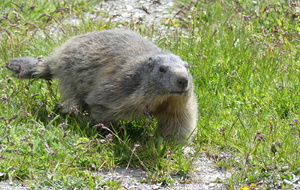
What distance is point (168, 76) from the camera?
604cm

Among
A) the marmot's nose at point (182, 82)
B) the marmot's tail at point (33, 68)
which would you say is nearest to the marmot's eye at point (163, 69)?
the marmot's nose at point (182, 82)

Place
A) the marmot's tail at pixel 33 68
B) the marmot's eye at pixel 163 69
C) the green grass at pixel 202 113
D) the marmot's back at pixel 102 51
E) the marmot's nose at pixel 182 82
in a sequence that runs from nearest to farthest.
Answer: the green grass at pixel 202 113, the marmot's nose at pixel 182 82, the marmot's eye at pixel 163 69, the marmot's back at pixel 102 51, the marmot's tail at pixel 33 68

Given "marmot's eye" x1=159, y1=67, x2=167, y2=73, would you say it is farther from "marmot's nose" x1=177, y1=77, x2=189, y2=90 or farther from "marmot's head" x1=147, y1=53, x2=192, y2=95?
"marmot's nose" x1=177, y1=77, x2=189, y2=90

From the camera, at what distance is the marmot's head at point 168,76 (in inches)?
235

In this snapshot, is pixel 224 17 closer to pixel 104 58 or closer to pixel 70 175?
pixel 104 58

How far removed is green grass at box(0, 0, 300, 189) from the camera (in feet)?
17.7

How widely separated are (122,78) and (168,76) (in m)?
0.66

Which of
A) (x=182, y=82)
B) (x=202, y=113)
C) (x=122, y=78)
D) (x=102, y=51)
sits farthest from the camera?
(x=202, y=113)

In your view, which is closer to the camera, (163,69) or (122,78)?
(163,69)

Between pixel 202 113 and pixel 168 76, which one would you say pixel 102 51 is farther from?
pixel 202 113

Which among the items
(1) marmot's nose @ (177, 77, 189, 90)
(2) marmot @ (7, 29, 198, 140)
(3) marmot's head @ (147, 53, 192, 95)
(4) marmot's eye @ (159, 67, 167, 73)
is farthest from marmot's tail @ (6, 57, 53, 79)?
(1) marmot's nose @ (177, 77, 189, 90)

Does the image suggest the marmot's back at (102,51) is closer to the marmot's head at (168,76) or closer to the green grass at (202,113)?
the marmot's head at (168,76)

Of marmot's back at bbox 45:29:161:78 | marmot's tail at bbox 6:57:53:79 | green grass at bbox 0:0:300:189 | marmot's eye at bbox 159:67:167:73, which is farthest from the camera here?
marmot's tail at bbox 6:57:53:79

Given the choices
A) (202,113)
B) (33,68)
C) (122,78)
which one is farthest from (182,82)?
(33,68)
